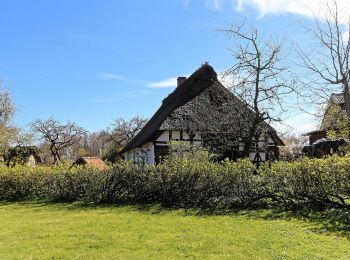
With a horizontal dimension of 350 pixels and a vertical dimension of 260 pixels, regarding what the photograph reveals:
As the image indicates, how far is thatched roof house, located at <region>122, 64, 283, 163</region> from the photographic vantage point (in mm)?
17847

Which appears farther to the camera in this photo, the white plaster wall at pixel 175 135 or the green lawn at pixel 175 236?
the white plaster wall at pixel 175 135

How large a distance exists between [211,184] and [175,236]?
4.44 meters

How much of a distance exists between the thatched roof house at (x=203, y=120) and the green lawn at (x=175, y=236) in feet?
26.4

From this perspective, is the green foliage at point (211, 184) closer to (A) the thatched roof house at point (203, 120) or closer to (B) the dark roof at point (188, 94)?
(A) the thatched roof house at point (203, 120)

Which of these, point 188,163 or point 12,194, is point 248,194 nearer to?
point 188,163

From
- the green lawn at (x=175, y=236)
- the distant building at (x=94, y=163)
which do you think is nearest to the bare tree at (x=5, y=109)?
the distant building at (x=94, y=163)

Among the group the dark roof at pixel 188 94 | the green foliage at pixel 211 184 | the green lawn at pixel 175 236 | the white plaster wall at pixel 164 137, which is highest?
the dark roof at pixel 188 94

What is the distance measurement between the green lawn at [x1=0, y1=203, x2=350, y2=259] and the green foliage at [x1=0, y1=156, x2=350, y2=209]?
2.78 feet

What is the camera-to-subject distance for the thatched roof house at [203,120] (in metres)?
17.8

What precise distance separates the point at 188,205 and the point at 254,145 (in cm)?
1030

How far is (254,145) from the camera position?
21156 mm

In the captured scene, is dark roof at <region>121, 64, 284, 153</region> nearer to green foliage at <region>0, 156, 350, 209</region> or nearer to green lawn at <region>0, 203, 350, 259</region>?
green foliage at <region>0, 156, 350, 209</region>

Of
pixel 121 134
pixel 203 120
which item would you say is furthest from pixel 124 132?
pixel 203 120

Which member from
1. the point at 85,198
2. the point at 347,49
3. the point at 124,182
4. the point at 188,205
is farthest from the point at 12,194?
the point at 347,49
